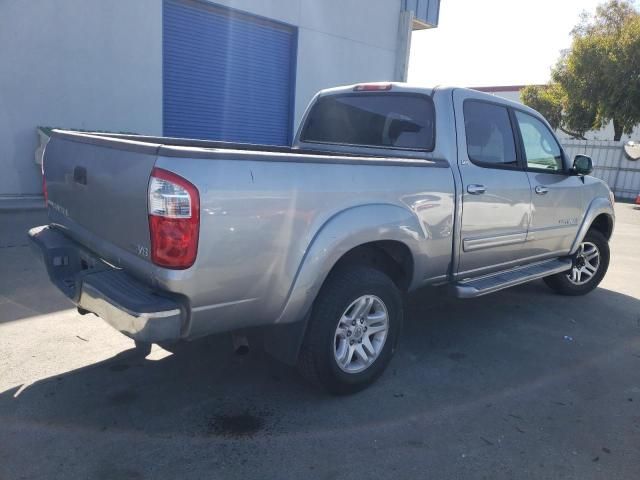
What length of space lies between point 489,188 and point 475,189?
0.21 meters

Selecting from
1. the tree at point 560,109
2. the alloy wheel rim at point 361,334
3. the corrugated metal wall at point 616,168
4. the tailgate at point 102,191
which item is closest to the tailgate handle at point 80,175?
the tailgate at point 102,191

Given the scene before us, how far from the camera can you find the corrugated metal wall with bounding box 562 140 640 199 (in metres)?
17.8

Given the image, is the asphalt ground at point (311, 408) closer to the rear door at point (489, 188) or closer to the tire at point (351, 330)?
the tire at point (351, 330)

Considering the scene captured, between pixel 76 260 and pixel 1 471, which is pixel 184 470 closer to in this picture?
pixel 1 471

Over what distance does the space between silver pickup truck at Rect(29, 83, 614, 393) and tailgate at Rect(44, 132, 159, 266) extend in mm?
12

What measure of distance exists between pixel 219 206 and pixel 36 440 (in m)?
1.59

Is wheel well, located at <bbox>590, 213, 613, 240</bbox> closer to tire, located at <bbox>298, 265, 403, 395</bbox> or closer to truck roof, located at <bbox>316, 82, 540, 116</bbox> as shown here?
truck roof, located at <bbox>316, 82, 540, 116</bbox>

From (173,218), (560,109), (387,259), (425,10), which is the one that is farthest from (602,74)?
(173,218)

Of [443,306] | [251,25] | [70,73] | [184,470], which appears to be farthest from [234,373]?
[251,25]

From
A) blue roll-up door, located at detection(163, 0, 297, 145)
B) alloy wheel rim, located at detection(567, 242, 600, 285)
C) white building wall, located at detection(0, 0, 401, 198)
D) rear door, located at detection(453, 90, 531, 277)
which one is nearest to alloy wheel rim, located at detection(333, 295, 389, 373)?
rear door, located at detection(453, 90, 531, 277)

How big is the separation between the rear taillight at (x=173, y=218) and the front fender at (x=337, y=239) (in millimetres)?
645

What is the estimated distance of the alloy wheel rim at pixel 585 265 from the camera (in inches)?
226

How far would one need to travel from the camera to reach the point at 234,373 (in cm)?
359

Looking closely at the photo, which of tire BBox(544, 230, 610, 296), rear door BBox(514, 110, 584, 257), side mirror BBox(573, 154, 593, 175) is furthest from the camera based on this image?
tire BBox(544, 230, 610, 296)
